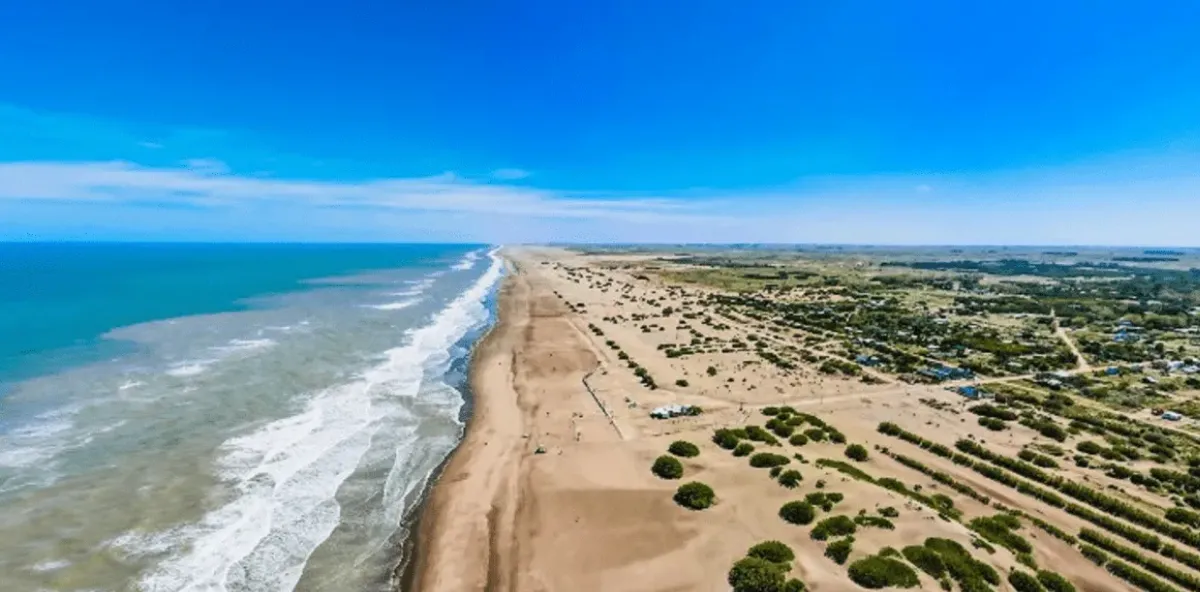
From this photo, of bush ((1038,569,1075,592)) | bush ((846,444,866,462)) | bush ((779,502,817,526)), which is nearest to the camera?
bush ((1038,569,1075,592))

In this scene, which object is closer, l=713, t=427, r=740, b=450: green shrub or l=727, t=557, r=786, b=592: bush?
l=727, t=557, r=786, b=592: bush

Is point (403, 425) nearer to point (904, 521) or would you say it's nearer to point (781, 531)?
point (781, 531)

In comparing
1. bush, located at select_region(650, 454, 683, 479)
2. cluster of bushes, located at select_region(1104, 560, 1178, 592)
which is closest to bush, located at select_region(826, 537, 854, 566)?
bush, located at select_region(650, 454, 683, 479)

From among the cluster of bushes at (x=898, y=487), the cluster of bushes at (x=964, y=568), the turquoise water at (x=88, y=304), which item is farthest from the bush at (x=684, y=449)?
the turquoise water at (x=88, y=304)

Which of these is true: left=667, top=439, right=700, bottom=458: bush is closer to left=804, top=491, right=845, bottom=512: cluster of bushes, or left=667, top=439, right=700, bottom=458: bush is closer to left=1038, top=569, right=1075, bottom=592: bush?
left=804, top=491, right=845, bottom=512: cluster of bushes

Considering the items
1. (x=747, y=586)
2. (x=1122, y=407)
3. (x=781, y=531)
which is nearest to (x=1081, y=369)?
(x=1122, y=407)

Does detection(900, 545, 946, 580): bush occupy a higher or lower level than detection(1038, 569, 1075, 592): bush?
higher
